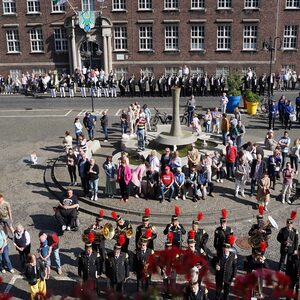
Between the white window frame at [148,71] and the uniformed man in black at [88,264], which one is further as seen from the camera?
the white window frame at [148,71]

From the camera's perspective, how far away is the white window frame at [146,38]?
131ft

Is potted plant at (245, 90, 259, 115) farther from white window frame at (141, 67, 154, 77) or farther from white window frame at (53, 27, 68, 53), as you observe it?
white window frame at (53, 27, 68, 53)

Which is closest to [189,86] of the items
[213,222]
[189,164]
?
[189,164]

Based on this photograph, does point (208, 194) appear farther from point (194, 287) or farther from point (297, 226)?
point (194, 287)

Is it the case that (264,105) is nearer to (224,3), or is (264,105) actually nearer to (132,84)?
(132,84)

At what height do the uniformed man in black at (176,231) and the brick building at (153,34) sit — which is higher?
the brick building at (153,34)

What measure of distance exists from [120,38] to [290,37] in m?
14.0

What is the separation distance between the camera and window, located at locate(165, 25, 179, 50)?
39.8 metres

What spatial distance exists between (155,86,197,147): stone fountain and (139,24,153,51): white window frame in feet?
69.6

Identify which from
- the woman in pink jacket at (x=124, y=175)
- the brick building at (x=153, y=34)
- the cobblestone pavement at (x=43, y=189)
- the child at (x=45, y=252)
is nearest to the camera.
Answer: the child at (x=45, y=252)

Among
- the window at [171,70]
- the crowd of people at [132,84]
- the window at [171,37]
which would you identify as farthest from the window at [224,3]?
the crowd of people at [132,84]

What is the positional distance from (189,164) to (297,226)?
13.7 ft

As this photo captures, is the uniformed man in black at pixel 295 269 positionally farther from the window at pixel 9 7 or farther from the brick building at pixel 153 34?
the window at pixel 9 7

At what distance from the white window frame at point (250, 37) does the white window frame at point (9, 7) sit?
63.2 feet
